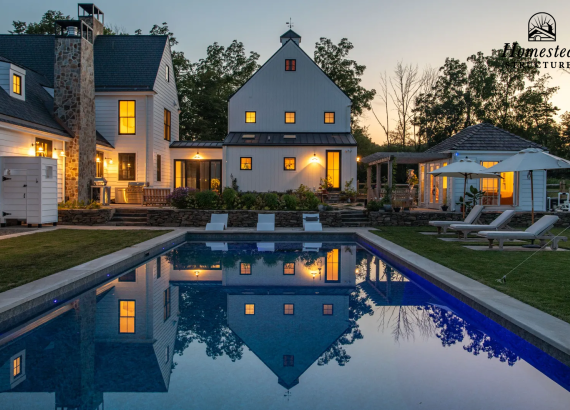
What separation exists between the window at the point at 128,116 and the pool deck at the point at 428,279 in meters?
12.2

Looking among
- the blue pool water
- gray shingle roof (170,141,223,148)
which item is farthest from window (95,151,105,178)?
the blue pool water

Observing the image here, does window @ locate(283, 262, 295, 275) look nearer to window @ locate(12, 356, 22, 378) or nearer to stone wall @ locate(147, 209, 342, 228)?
window @ locate(12, 356, 22, 378)

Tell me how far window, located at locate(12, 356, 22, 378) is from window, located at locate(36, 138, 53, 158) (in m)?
13.2

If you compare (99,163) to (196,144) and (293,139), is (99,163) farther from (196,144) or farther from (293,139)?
(293,139)

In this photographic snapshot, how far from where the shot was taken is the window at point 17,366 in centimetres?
426

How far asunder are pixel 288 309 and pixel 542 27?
1954 cm

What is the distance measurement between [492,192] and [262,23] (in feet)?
70.6

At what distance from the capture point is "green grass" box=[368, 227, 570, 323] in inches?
232

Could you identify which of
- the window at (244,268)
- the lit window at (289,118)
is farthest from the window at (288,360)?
the lit window at (289,118)

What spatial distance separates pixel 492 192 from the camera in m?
18.6

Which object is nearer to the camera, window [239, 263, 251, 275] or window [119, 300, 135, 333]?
window [119, 300, 135, 333]

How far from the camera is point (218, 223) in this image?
15562mm

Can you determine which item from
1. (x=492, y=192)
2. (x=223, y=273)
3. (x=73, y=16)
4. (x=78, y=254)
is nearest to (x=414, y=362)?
(x=223, y=273)

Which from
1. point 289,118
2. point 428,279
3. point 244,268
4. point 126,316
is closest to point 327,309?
point 428,279
